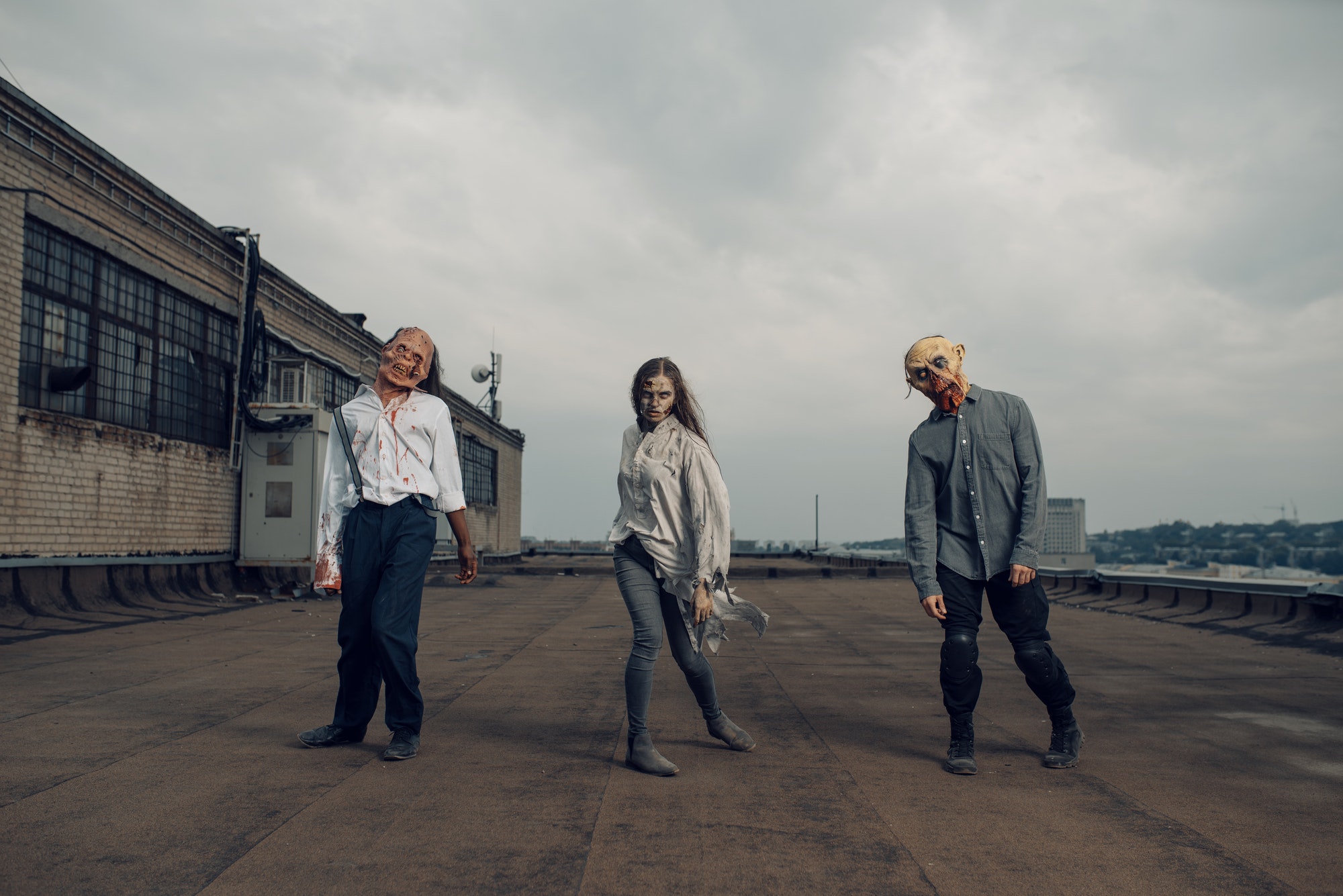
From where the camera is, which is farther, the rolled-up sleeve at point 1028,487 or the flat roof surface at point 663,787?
the rolled-up sleeve at point 1028,487

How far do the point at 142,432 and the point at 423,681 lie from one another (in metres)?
9.32

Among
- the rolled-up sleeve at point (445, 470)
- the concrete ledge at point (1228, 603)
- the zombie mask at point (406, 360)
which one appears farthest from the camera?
the concrete ledge at point (1228, 603)

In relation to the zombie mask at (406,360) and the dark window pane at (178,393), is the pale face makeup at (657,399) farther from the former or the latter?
the dark window pane at (178,393)

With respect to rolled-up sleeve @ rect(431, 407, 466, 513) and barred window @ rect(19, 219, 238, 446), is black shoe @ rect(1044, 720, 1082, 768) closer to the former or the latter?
rolled-up sleeve @ rect(431, 407, 466, 513)

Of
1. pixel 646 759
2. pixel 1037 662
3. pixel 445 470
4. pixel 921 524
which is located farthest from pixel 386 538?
pixel 1037 662

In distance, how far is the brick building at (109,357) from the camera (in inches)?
430

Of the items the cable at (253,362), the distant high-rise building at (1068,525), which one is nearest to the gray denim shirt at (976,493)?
the cable at (253,362)

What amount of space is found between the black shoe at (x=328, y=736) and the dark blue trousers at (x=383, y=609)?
32mm

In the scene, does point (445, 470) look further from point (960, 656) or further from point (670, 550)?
point (960, 656)

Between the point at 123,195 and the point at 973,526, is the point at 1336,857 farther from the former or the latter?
the point at 123,195

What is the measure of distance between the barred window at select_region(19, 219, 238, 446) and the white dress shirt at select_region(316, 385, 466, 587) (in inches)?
351

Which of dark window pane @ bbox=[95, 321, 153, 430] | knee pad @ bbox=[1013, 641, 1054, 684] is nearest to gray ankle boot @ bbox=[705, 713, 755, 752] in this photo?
knee pad @ bbox=[1013, 641, 1054, 684]

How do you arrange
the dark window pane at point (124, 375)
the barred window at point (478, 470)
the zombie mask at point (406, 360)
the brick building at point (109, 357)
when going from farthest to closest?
the barred window at point (478, 470) < the dark window pane at point (124, 375) < the brick building at point (109, 357) < the zombie mask at point (406, 360)

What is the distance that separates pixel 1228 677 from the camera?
682 centimetres
